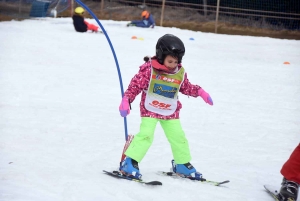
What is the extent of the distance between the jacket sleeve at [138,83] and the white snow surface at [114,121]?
74cm

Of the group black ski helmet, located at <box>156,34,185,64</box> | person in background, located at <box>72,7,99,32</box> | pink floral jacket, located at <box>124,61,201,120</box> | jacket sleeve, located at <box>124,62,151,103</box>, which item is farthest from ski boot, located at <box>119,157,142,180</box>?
person in background, located at <box>72,7,99,32</box>

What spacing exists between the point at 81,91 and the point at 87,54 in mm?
3819

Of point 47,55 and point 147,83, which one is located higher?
point 147,83

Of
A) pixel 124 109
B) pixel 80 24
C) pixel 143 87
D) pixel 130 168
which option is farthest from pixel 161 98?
pixel 80 24

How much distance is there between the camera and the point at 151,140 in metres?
4.98

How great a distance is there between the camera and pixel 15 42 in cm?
1388

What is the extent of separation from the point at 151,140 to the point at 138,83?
0.50 m

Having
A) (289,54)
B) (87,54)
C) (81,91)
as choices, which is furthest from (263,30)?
(81,91)

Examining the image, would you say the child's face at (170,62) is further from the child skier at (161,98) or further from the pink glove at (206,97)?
the pink glove at (206,97)

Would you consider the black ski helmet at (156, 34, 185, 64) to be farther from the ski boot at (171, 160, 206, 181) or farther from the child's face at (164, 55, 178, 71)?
the ski boot at (171, 160, 206, 181)

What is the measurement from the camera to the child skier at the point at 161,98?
16.1 feet

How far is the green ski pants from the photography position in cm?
495

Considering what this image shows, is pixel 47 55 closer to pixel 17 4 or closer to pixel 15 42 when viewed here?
pixel 15 42

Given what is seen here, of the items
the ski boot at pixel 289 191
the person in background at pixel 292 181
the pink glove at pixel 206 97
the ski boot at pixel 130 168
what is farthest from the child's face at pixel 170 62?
the ski boot at pixel 289 191
